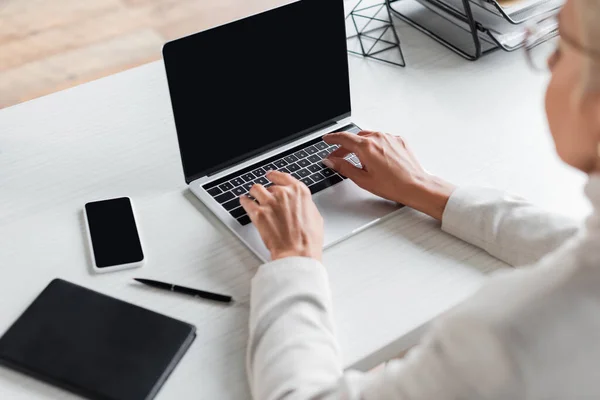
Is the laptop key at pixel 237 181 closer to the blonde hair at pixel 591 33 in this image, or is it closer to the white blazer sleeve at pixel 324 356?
the white blazer sleeve at pixel 324 356

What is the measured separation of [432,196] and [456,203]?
0.04 m

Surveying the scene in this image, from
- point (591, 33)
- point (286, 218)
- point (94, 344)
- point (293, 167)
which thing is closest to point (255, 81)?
point (293, 167)

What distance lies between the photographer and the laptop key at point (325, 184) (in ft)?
3.82

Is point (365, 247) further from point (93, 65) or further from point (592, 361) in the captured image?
point (93, 65)

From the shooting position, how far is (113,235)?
3.62ft

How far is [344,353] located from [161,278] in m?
0.29

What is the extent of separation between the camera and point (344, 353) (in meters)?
0.93

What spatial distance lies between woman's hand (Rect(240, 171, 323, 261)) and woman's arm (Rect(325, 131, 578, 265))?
0.37ft

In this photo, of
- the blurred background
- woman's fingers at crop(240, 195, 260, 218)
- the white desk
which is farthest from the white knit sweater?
the blurred background

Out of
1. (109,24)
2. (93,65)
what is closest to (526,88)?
(93,65)

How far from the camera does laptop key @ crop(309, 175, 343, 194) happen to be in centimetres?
117

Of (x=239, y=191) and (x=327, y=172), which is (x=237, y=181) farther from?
(x=327, y=172)

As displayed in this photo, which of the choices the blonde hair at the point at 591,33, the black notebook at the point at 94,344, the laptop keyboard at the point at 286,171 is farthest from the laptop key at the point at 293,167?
the blonde hair at the point at 591,33

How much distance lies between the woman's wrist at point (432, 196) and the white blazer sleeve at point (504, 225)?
0.05ft
